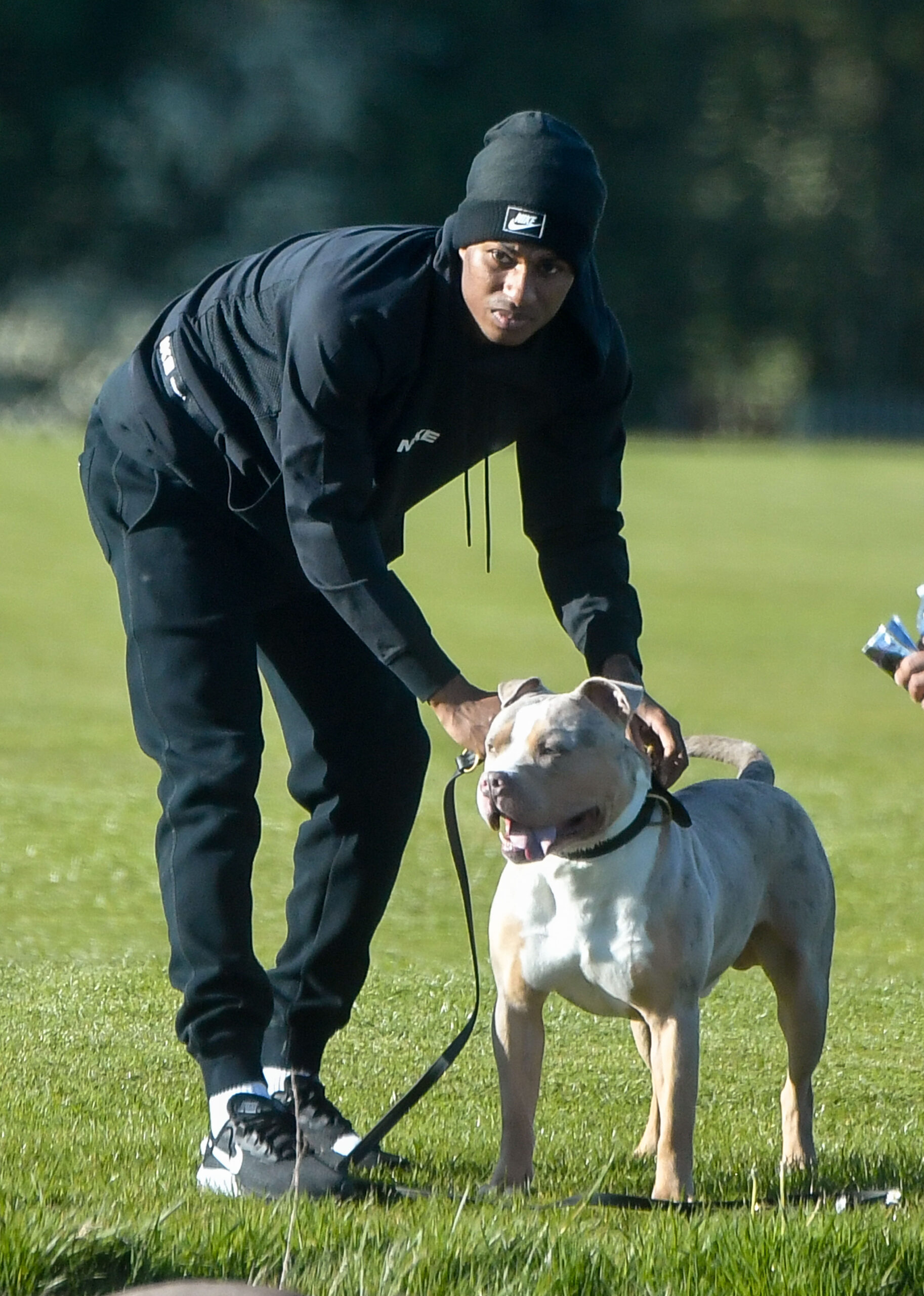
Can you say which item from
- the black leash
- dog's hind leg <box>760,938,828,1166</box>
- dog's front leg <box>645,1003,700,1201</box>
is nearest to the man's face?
the black leash

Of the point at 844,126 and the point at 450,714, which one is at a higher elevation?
the point at 844,126

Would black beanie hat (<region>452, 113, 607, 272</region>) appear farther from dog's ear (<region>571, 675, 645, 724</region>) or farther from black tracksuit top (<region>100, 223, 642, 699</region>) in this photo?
dog's ear (<region>571, 675, 645, 724</region>)

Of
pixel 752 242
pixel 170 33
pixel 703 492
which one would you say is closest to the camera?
pixel 703 492

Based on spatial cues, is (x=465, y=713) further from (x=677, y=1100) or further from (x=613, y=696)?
(x=677, y=1100)

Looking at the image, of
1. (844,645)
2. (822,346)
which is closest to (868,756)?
(844,645)

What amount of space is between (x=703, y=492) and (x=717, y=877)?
23535mm

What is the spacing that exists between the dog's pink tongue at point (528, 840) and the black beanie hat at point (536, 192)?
1.12 metres

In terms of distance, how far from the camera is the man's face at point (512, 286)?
3.81 m

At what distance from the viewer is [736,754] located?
16.0ft

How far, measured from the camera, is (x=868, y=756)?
1204 centimetres

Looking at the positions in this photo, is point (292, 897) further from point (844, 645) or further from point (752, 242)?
point (752, 242)

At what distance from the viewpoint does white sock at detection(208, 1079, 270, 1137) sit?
4051 millimetres

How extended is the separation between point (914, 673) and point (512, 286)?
3.89 ft

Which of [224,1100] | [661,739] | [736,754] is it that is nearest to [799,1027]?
[736,754]
